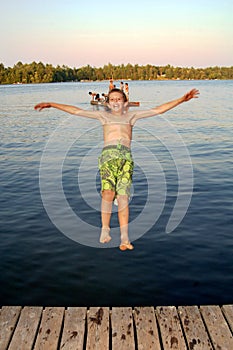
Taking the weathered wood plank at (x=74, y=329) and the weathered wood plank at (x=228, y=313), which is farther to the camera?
the weathered wood plank at (x=228, y=313)

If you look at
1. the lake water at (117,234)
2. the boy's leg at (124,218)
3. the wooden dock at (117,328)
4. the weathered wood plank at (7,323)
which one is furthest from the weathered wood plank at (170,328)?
the weathered wood plank at (7,323)

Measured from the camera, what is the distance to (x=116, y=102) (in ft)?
25.0

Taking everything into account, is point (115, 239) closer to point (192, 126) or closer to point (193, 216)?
point (193, 216)

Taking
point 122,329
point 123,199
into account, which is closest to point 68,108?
point 123,199

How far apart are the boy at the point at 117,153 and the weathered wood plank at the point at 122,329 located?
4.72 feet

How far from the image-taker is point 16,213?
16109 mm

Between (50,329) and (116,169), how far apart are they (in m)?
3.26

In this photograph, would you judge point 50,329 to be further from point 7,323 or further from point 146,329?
point 146,329

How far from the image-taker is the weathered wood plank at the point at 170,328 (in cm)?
684

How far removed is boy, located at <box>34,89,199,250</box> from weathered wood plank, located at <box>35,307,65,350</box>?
176 cm

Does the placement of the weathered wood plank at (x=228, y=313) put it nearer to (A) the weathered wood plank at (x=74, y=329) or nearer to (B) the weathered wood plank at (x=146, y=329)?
(B) the weathered wood plank at (x=146, y=329)

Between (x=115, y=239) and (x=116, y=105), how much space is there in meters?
6.86

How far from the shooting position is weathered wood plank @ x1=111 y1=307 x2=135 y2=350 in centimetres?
682

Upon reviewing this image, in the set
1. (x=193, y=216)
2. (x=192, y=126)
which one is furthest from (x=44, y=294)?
(x=192, y=126)
